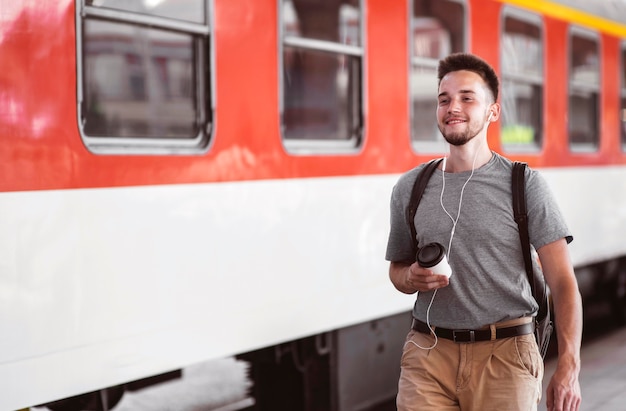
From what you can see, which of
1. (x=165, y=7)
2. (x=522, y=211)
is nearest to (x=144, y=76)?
(x=165, y=7)

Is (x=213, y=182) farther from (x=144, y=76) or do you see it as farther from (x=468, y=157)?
(x=468, y=157)

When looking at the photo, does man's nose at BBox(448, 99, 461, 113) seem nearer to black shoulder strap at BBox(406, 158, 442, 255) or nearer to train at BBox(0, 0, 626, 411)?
black shoulder strap at BBox(406, 158, 442, 255)

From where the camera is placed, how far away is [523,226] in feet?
10.0

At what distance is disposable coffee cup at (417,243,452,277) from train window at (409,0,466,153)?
2.83 meters

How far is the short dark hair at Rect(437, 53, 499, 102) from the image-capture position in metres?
3.18

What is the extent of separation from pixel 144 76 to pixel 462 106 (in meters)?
1.48

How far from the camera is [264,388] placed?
540cm

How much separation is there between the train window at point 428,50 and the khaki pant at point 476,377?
2.78 meters

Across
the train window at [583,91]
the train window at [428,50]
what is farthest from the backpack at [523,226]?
the train window at [583,91]

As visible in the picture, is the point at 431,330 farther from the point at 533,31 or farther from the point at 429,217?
the point at 533,31

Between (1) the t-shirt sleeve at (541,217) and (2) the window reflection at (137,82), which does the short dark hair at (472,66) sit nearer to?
(1) the t-shirt sleeve at (541,217)

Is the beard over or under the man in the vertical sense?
over

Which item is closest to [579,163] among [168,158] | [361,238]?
[361,238]

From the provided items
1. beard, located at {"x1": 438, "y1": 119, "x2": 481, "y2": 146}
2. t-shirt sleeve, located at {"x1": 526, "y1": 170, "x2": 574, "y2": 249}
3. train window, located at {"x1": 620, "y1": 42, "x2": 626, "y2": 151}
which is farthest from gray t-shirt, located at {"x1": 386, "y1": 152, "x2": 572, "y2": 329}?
train window, located at {"x1": 620, "y1": 42, "x2": 626, "y2": 151}
